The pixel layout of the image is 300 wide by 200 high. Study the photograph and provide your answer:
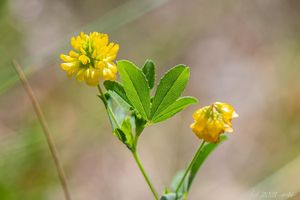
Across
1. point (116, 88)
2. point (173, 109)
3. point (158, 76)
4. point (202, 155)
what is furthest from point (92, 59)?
point (158, 76)

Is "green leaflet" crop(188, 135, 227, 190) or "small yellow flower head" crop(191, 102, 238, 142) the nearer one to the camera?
"small yellow flower head" crop(191, 102, 238, 142)

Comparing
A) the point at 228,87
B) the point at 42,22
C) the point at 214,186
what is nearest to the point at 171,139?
the point at 214,186

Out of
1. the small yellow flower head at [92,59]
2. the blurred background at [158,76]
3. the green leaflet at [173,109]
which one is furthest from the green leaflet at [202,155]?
the blurred background at [158,76]

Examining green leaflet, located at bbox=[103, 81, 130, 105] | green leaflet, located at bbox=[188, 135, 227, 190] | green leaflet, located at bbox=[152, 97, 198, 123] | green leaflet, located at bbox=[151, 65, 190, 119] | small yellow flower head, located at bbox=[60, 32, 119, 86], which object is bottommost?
green leaflet, located at bbox=[188, 135, 227, 190]

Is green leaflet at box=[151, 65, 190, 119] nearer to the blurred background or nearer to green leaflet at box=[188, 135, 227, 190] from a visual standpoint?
green leaflet at box=[188, 135, 227, 190]

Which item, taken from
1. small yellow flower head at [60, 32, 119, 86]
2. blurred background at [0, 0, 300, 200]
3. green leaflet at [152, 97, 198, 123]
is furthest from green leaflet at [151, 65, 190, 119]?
blurred background at [0, 0, 300, 200]

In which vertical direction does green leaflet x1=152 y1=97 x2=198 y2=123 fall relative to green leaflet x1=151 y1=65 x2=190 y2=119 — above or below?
below
